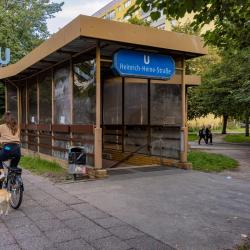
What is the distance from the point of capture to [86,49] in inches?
431

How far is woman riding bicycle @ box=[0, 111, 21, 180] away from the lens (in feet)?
23.2

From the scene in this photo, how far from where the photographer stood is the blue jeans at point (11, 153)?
23.1ft

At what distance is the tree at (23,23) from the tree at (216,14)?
22.2 m

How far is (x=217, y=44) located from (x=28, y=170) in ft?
23.2

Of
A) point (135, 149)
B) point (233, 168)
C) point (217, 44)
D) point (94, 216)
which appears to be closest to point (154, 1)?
point (217, 44)

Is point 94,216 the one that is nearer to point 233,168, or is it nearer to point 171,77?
point 171,77

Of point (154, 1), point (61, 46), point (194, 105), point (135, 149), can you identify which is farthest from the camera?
point (194, 105)

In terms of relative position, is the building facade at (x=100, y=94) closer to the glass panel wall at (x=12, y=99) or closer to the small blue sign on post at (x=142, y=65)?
the small blue sign on post at (x=142, y=65)

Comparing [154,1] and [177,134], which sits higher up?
[154,1]

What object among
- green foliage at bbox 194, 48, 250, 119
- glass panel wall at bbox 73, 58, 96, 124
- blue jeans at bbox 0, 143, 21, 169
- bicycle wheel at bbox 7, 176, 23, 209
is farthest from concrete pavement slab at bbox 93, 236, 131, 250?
green foliage at bbox 194, 48, 250, 119

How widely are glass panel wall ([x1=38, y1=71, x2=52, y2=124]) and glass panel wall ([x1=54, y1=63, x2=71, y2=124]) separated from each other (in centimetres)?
69

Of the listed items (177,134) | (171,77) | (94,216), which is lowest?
(94,216)

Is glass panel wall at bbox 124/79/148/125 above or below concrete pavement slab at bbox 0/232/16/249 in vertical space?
above

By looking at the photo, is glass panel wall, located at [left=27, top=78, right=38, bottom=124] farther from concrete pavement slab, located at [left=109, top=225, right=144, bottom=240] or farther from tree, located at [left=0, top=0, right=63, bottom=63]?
tree, located at [left=0, top=0, right=63, bottom=63]
